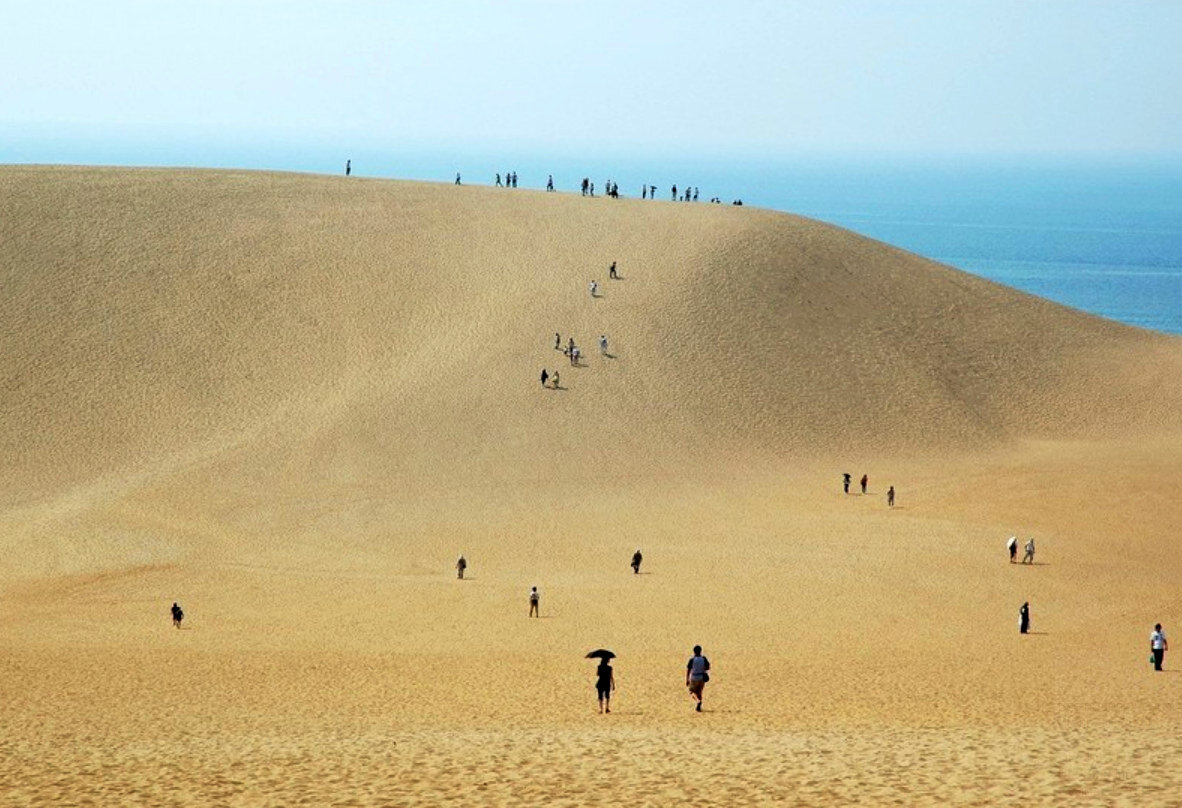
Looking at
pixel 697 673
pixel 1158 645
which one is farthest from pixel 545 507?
pixel 697 673

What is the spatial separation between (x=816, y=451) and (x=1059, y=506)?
9.27m

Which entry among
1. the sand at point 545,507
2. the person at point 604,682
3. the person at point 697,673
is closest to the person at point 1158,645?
the sand at point 545,507

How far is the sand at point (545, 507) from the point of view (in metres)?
17.5

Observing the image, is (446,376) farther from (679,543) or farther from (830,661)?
(830,661)

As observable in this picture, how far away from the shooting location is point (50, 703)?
2103 cm

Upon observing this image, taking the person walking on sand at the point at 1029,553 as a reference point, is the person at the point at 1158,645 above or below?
below

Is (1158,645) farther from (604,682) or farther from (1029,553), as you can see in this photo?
(604,682)

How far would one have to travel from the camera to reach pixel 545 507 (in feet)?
136

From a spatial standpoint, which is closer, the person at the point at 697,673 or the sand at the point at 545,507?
the sand at the point at 545,507

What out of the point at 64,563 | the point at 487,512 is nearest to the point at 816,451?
the point at 487,512

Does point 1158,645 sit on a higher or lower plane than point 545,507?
lower

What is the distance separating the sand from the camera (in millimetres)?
17453

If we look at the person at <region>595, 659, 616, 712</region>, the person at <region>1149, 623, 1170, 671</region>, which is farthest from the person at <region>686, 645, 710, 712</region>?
the person at <region>1149, 623, 1170, 671</region>

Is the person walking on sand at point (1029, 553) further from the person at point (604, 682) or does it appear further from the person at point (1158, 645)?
the person at point (604, 682)
